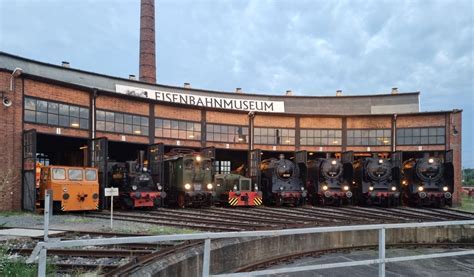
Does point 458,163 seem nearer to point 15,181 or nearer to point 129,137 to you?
point 129,137

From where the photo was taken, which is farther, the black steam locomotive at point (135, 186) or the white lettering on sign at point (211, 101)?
the white lettering on sign at point (211, 101)

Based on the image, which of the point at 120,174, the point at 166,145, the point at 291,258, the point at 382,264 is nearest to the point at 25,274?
the point at 382,264

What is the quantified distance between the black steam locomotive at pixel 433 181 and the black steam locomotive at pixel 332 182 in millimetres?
4187

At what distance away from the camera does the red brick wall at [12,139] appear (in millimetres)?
19719

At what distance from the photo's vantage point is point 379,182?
1086 inches

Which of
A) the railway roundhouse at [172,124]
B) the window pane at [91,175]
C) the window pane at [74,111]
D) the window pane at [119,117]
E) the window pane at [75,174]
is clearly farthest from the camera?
the window pane at [119,117]

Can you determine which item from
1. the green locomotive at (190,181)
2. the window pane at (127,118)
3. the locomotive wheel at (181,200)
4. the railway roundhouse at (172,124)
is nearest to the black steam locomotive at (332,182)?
the railway roundhouse at (172,124)

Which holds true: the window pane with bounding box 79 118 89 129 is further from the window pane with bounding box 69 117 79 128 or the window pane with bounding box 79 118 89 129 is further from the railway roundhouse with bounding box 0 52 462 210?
the window pane with bounding box 69 117 79 128

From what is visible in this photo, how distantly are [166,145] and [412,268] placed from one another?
67.2 feet

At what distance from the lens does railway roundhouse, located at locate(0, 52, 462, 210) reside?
20.4 metres

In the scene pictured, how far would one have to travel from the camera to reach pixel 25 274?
17.4 ft

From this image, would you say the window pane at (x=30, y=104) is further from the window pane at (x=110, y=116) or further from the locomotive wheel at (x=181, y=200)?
the locomotive wheel at (x=181, y=200)

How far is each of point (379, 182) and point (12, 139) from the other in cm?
2119

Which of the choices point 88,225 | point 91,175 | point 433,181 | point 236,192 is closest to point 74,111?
point 91,175
